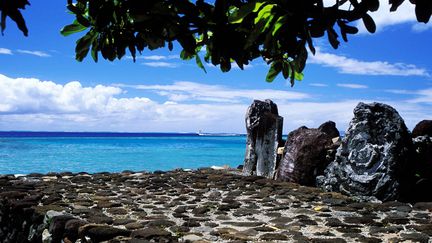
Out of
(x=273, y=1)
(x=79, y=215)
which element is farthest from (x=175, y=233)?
(x=273, y=1)

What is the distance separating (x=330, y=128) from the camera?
10328mm

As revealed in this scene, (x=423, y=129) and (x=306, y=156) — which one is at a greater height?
(x=423, y=129)

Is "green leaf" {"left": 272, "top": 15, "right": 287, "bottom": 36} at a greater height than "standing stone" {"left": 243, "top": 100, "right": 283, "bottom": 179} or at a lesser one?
greater

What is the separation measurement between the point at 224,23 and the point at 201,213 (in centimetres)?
384

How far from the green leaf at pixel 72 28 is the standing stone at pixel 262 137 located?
6.69 m

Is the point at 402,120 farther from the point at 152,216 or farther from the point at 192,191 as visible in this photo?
the point at 152,216

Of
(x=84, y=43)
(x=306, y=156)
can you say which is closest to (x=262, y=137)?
(x=306, y=156)

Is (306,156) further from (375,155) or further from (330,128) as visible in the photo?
(330,128)

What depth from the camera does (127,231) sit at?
4586 millimetres

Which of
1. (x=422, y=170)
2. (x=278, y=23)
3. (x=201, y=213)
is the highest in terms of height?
(x=278, y=23)

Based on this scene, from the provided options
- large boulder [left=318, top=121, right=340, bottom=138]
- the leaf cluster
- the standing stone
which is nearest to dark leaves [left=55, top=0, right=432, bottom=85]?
the leaf cluster

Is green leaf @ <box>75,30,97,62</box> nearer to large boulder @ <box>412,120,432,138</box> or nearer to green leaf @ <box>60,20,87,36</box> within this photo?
green leaf @ <box>60,20,87,36</box>

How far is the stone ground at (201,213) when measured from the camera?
15.2 ft

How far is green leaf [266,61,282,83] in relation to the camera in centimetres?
313
